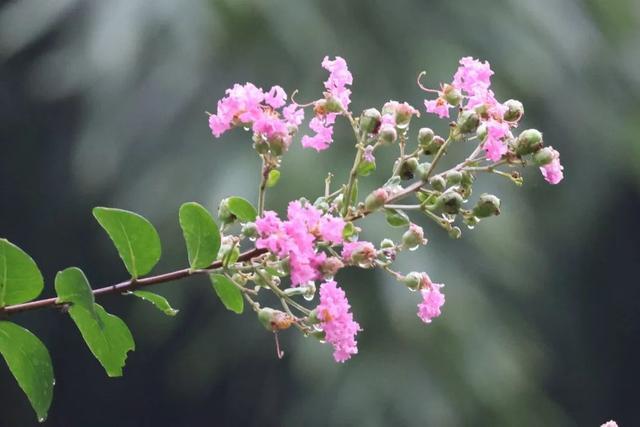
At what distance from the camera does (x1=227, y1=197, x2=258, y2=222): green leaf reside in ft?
2.17

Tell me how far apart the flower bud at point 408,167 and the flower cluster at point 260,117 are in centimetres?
7

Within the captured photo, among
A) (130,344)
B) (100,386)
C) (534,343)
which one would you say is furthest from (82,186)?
(130,344)

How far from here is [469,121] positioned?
2.17 ft

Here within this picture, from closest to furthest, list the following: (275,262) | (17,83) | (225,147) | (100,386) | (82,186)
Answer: (275,262) < (82,186) < (225,147) < (17,83) < (100,386)

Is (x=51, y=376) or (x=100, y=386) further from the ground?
(x=51, y=376)

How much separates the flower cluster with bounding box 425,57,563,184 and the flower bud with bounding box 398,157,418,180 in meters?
0.03

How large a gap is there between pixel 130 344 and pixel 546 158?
10.7 inches

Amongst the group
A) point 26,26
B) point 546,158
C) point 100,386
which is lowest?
point 100,386

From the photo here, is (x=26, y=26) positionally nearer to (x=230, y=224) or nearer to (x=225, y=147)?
(x=225, y=147)

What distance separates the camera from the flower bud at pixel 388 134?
660mm

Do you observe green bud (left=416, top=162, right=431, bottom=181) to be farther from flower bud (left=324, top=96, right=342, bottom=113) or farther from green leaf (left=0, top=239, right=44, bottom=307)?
green leaf (left=0, top=239, right=44, bottom=307)

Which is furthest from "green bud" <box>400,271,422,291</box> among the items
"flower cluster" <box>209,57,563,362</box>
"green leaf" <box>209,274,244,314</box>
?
"green leaf" <box>209,274,244,314</box>

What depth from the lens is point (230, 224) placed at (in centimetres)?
68

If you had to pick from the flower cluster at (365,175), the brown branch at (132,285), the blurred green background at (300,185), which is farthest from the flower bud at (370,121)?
the blurred green background at (300,185)
